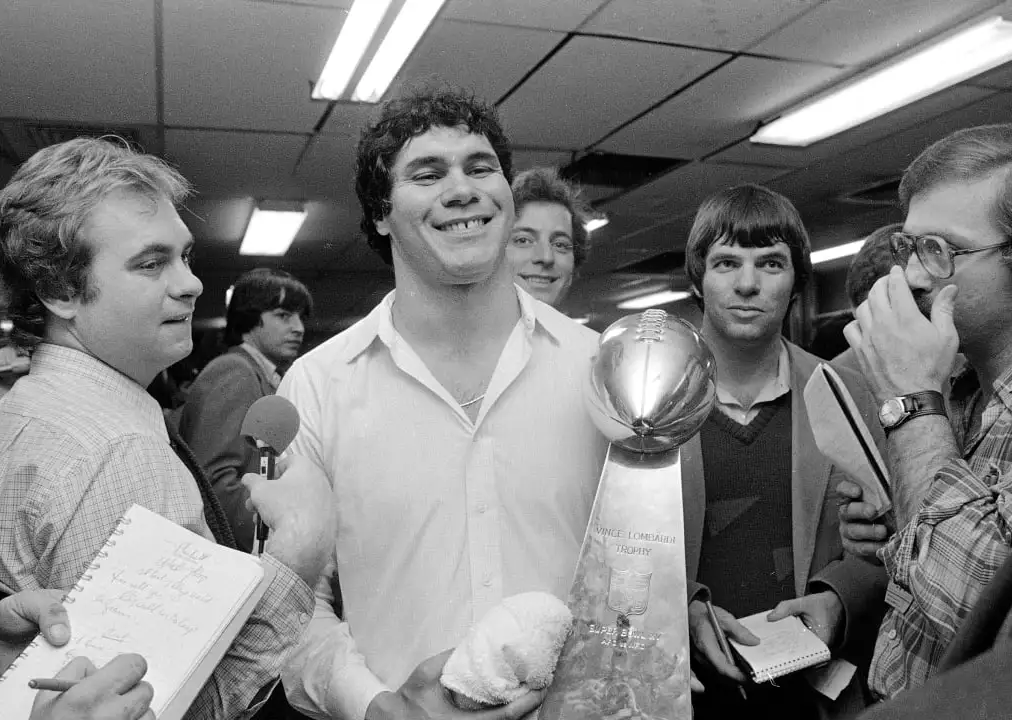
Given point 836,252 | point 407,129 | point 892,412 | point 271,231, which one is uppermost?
point 271,231

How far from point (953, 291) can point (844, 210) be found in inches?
183

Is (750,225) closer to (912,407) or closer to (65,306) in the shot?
(912,407)

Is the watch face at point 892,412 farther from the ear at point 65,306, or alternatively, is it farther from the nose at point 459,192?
the ear at point 65,306

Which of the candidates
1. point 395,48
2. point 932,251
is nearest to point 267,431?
point 932,251

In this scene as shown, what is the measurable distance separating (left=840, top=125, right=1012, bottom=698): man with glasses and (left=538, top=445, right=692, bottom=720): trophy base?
0.91ft

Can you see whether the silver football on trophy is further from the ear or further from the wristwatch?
the ear

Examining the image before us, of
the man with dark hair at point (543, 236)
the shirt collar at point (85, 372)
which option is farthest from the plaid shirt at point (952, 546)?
the man with dark hair at point (543, 236)

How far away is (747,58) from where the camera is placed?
3334mm

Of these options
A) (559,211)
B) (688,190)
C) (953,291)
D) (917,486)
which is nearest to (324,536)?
(917,486)

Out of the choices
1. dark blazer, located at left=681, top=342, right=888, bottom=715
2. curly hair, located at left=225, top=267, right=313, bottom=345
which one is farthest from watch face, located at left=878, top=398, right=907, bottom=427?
curly hair, located at left=225, top=267, right=313, bottom=345

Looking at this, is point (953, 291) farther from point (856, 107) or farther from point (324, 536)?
point (856, 107)

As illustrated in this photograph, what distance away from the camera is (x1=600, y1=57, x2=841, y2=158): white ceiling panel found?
3.47m

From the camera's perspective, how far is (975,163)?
1.20 meters

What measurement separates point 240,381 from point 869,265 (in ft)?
5.25
